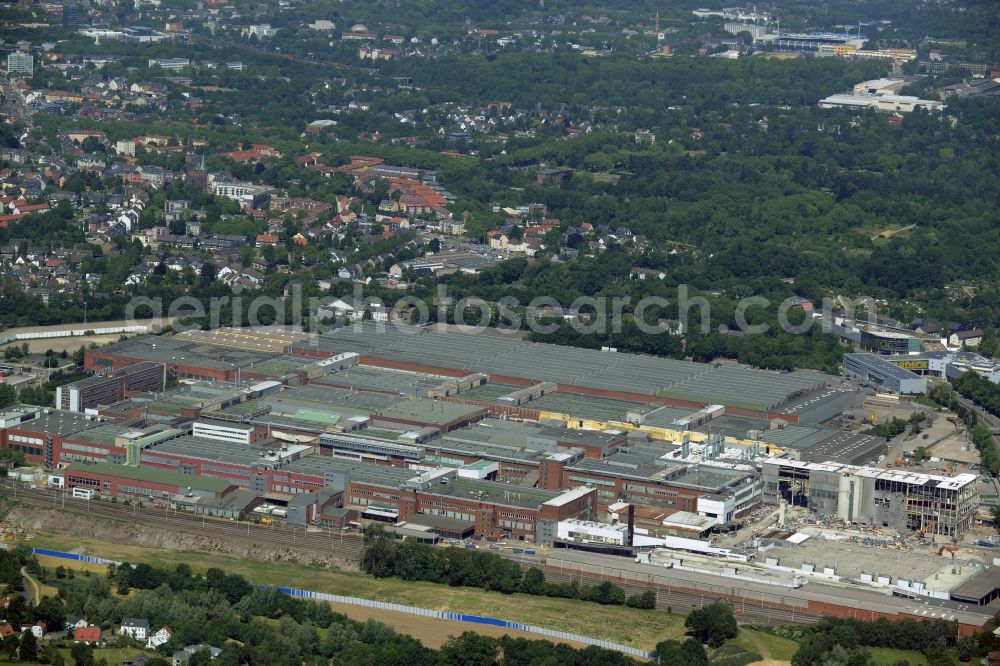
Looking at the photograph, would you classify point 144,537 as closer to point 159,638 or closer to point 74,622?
point 74,622

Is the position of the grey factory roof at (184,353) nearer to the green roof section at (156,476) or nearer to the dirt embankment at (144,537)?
the green roof section at (156,476)

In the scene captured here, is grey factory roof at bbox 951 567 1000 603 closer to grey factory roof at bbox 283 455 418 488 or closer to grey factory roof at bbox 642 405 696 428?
grey factory roof at bbox 642 405 696 428

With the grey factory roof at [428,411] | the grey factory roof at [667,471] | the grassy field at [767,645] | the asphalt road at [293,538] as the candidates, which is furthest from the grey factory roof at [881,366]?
the grassy field at [767,645]

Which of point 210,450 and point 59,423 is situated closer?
point 210,450

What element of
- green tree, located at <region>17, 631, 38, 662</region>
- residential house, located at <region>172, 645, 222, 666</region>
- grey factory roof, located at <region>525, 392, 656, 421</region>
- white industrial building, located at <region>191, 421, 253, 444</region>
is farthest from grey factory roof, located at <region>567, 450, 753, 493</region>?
green tree, located at <region>17, 631, 38, 662</region>

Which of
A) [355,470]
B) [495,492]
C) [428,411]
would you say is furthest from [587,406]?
[355,470]

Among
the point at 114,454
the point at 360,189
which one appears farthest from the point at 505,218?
the point at 114,454
